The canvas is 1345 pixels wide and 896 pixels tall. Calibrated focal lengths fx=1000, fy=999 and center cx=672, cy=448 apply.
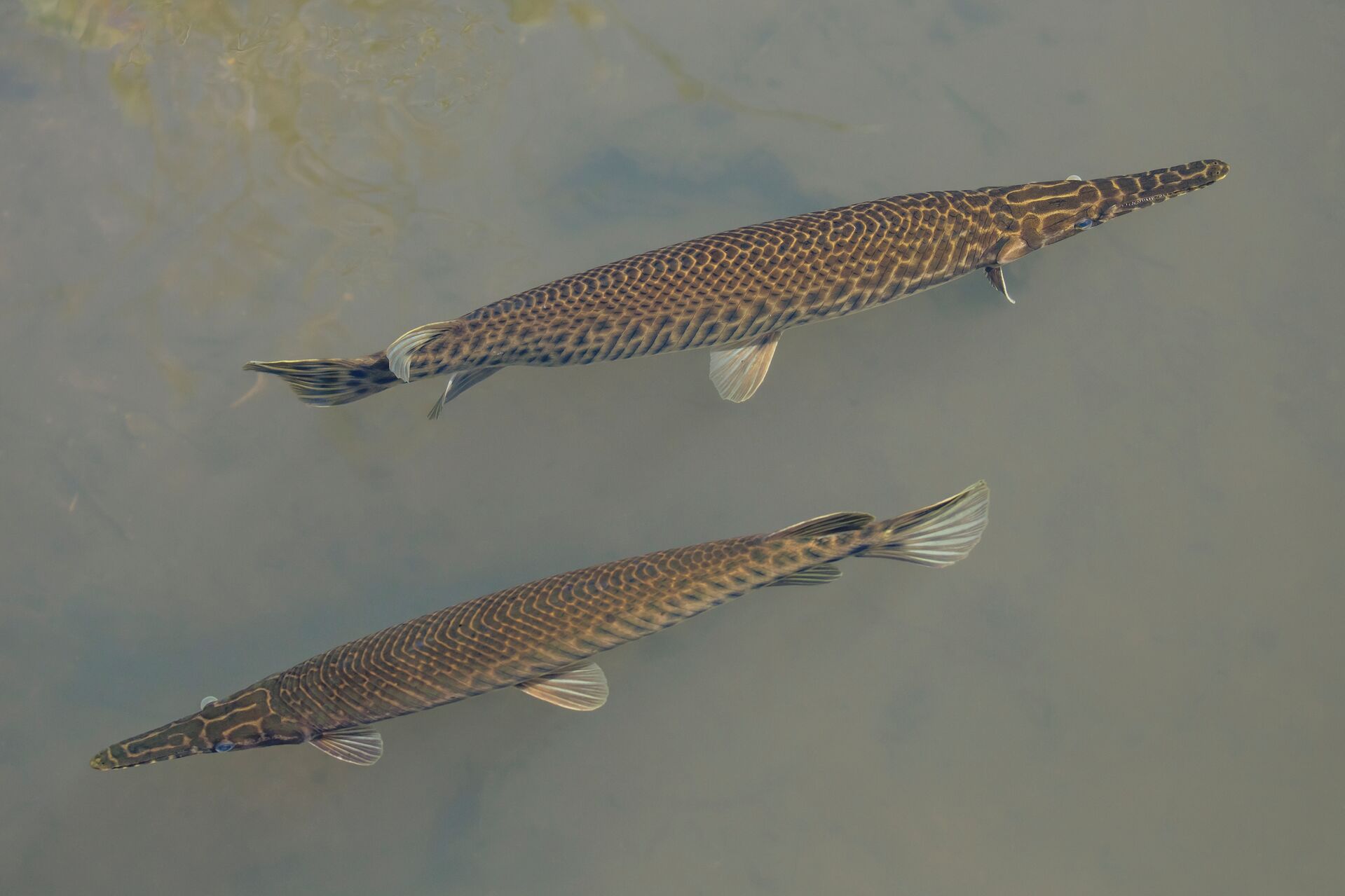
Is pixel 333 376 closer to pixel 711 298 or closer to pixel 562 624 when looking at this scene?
pixel 562 624

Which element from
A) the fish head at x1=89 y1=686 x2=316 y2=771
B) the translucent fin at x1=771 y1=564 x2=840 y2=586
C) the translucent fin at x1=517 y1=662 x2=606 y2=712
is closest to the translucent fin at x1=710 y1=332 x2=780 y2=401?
the translucent fin at x1=771 y1=564 x2=840 y2=586

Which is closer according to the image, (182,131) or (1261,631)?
(1261,631)

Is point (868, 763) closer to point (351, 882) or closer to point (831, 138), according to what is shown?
point (351, 882)

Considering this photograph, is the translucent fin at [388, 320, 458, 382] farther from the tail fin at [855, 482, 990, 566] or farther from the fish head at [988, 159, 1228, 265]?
the fish head at [988, 159, 1228, 265]

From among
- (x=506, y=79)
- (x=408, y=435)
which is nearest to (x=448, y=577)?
(x=408, y=435)

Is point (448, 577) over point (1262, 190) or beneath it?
beneath

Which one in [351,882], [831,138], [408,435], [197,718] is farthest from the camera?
[831,138]
